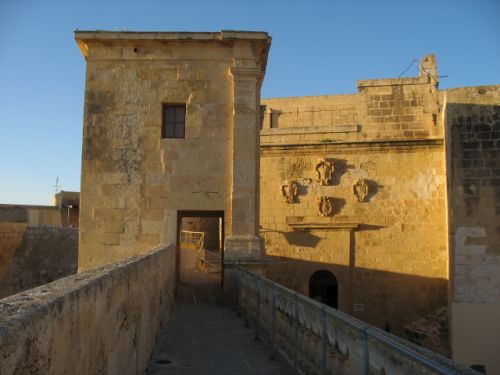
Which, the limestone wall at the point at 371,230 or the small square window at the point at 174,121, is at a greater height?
the small square window at the point at 174,121

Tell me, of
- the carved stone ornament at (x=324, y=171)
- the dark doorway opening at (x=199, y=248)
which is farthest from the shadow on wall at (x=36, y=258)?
the carved stone ornament at (x=324, y=171)

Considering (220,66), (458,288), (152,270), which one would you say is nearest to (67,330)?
(152,270)

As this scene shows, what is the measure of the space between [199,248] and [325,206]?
8292mm

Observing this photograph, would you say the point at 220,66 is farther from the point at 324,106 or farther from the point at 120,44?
the point at 324,106

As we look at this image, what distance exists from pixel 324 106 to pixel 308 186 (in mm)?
2953

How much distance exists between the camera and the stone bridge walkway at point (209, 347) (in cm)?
548

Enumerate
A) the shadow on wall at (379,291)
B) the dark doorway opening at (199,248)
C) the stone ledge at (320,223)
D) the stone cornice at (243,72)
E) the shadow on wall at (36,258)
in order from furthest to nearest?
the shadow on wall at (36,258), the stone ledge at (320,223), the shadow on wall at (379,291), the dark doorway opening at (199,248), the stone cornice at (243,72)

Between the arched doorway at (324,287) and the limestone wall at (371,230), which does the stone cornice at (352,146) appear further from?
the arched doorway at (324,287)

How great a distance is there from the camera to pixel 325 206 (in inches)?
611

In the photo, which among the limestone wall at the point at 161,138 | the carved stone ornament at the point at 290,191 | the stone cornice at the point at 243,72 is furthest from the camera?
the carved stone ornament at the point at 290,191

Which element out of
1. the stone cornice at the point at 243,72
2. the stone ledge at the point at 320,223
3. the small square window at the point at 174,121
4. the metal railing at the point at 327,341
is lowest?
the metal railing at the point at 327,341

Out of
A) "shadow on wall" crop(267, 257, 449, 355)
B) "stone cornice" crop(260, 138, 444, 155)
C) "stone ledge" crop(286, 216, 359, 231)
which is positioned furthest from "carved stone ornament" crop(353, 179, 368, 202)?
"shadow on wall" crop(267, 257, 449, 355)

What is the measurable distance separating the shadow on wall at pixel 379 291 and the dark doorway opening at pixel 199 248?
2.55 meters

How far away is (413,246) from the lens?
15195mm
